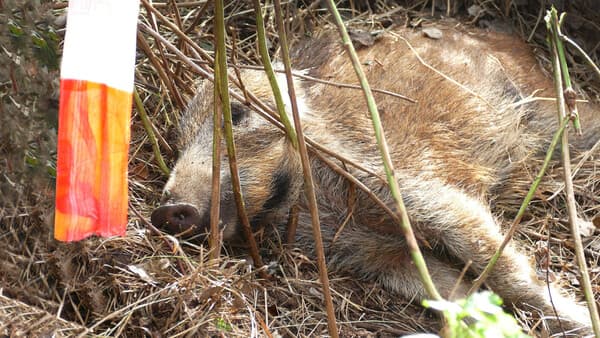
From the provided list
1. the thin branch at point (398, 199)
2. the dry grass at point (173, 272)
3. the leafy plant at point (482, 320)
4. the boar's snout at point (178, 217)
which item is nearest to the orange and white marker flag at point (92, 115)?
the dry grass at point (173, 272)

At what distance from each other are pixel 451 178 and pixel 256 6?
1.99m

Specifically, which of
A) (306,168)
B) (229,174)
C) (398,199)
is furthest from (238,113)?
(398,199)

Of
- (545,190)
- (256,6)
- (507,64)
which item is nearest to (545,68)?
(507,64)

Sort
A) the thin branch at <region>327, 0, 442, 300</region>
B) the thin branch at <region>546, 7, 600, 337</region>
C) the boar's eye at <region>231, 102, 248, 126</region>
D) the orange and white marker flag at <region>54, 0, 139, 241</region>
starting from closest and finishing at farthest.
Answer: the orange and white marker flag at <region>54, 0, 139, 241</region>, the thin branch at <region>327, 0, 442, 300</region>, the thin branch at <region>546, 7, 600, 337</region>, the boar's eye at <region>231, 102, 248, 126</region>

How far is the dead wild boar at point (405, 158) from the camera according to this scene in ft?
13.5

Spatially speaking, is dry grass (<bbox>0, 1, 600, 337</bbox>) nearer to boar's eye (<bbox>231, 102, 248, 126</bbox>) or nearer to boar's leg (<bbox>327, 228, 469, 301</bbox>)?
boar's leg (<bbox>327, 228, 469, 301</bbox>)

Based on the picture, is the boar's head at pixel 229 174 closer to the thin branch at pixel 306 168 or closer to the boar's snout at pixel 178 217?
the boar's snout at pixel 178 217

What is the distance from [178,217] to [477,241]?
164 centimetres

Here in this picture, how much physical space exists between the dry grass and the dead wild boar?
0.17 meters

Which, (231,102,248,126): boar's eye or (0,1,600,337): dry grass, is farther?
(231,102,248,126): boar's eye

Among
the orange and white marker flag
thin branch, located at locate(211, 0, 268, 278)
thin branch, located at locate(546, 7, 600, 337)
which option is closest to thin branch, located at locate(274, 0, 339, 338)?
thin branch, located at locate(211, 0, 268, 278)

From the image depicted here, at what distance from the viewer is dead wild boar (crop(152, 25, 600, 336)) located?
4113 mm

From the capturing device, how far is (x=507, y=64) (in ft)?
17.4

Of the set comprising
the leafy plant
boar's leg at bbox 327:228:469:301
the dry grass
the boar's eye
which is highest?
the leafy plant
